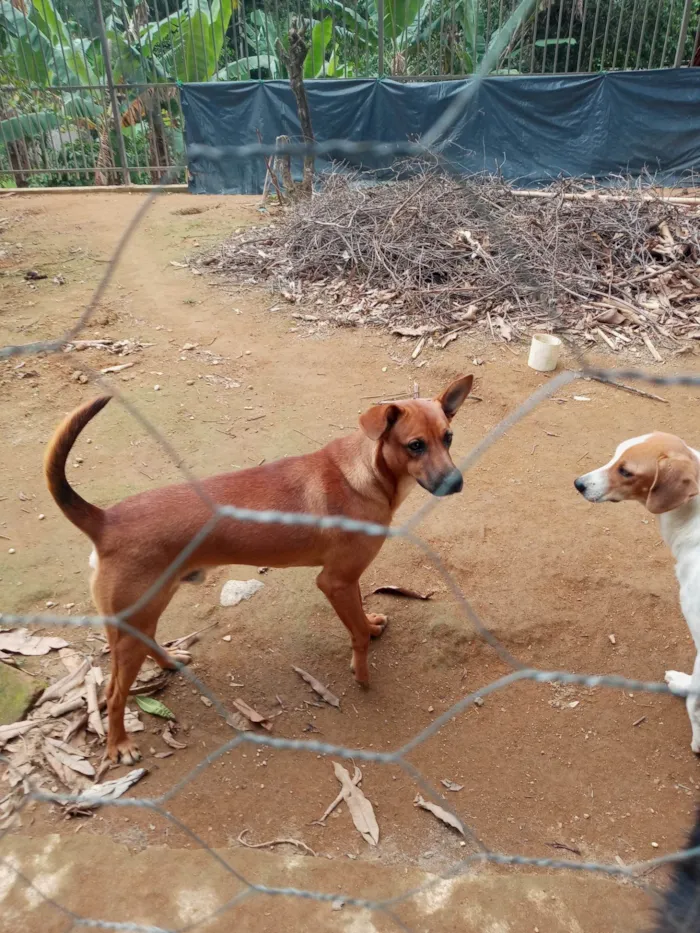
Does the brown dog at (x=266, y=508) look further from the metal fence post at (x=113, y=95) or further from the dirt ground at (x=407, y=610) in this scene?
the metal fence post at (x=113, y=95)

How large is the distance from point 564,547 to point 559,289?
3.90 metres

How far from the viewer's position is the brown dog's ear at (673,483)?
2709mm

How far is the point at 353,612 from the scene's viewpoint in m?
3.05

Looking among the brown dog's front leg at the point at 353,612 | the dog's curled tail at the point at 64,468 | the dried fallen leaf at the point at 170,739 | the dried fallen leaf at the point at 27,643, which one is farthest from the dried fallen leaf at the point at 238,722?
the dog's curled tail at the point at 64,468

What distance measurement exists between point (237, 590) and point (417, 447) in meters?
1.45

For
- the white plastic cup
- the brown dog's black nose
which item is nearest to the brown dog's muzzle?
the brown dog's black nose

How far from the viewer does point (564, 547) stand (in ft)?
13.1

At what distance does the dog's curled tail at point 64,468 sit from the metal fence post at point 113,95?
12.3m

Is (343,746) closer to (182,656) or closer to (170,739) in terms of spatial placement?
(170,739)

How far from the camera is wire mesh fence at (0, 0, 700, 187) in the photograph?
40.9 ft

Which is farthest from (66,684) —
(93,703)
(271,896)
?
(271,896)

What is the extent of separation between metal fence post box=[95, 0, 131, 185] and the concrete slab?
43.0 feet

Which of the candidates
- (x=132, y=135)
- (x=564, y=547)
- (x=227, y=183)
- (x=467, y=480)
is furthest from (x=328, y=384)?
(x=132, y=135)

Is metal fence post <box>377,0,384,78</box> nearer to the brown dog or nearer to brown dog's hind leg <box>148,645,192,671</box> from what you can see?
the brown dog
